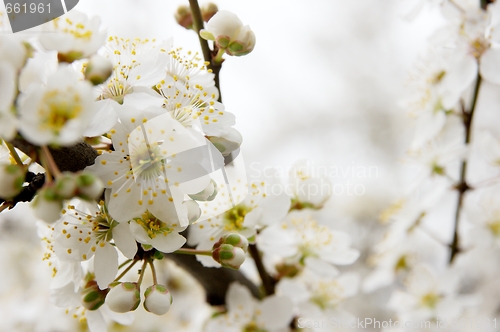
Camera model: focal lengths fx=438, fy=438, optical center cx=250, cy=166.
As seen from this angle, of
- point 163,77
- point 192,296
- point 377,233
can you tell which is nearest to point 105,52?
point 163,77

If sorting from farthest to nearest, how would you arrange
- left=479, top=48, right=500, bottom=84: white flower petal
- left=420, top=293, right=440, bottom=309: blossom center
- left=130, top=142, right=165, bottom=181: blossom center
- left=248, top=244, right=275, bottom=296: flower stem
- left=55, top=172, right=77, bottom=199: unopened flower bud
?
left=420, top=293, right=440, bottom=309: blossom center
left=479, top=48, right=500, bottom=84: white flower petal
left=248, top=244, right=275, bottom=296: flower stem
left=130, top=142, right=165, bottom=181: blossom center
left=55, top=172, right=77, bottom=199: unopened flower bud

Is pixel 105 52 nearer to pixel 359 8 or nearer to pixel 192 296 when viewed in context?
pixel 192 296

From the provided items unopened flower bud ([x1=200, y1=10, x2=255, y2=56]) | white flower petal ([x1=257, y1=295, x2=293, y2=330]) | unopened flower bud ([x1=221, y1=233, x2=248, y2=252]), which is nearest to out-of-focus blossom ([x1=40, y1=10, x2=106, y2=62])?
unopened flower bud ([x1=200, y1=10, x2=255, y2=56])

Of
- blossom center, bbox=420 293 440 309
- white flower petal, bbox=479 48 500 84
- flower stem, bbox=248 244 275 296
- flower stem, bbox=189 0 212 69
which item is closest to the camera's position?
flower stem, bbox=189 0 212 69

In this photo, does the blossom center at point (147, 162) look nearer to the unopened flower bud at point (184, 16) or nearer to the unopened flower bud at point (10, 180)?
the unopened flower bud at point (10, 180)

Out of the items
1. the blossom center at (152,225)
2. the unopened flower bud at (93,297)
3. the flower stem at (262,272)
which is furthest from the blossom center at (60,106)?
the flower stem at (262,272)

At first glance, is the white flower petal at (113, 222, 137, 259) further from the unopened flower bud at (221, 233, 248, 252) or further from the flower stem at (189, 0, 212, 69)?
the flower stem at (189, 0, 212, 69)
